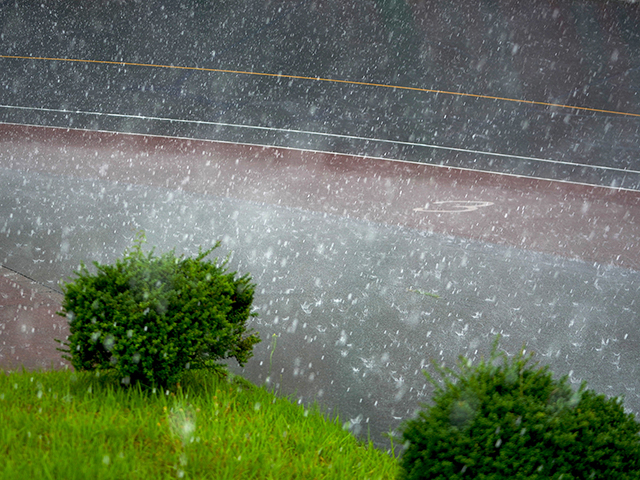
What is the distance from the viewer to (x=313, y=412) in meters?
4.89

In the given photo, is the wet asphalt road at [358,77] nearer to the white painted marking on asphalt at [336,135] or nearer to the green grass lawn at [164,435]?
the white painted marking on asphalt at [336,135]

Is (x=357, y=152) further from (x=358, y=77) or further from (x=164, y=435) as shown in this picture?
(x=164, y=435)

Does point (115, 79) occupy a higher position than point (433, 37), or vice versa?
point (433, 37)

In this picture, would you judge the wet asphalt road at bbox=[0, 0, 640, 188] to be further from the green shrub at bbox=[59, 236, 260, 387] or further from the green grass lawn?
the green grass lawn

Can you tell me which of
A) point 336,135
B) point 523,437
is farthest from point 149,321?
point 336,135

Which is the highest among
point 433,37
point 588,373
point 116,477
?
point 433,37

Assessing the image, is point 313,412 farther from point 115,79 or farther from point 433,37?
point 433,37

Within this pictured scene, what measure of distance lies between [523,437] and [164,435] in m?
2.18

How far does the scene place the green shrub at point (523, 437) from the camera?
2990 millimetres

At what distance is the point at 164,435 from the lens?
156 inches

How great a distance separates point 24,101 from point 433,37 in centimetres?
1128

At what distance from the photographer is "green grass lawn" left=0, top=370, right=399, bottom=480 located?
3.51 m

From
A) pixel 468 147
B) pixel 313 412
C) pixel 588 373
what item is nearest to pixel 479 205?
pixel 468 147

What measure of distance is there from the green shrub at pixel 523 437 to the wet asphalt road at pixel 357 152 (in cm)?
209
